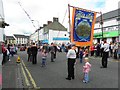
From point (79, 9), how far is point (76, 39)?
200cm

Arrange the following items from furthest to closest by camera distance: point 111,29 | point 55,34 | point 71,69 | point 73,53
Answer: point 55,34 → point 111,29 → point 73,53 → point 71,69

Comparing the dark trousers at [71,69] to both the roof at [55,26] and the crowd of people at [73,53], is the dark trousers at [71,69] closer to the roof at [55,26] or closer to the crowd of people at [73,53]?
the crowd of people at [73,53]

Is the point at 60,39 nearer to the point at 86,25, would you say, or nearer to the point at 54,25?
the point at 54,25

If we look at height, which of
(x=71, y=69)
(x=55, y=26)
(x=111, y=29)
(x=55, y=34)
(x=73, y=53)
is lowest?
(x=71, y=69)

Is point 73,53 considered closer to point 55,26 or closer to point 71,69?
point 71,69

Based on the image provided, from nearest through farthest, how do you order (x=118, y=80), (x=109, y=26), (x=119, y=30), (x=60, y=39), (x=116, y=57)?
(x=118, y=80)
(x=116, y=57)
(x=119, y=30)
(x=109, y=26)
(x=60, y=39)

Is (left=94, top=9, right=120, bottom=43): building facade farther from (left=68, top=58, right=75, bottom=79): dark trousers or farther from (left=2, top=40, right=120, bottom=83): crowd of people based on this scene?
(left=68, top=58, right=75, bottom=79): dark trousers

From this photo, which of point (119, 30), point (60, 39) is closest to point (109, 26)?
point (119, 30)

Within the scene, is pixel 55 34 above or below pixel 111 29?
above

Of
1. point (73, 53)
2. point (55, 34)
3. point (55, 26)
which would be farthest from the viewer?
point (55, 26)

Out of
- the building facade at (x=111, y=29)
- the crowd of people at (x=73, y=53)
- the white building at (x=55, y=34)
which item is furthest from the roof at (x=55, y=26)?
the crowd of people at (x=73, y=53)

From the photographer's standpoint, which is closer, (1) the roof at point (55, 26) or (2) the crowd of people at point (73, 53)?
(2) the crowd of people at point (73, 53)

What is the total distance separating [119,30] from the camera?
47531 mm

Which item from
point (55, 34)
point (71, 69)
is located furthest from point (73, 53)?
point (55, 34)
